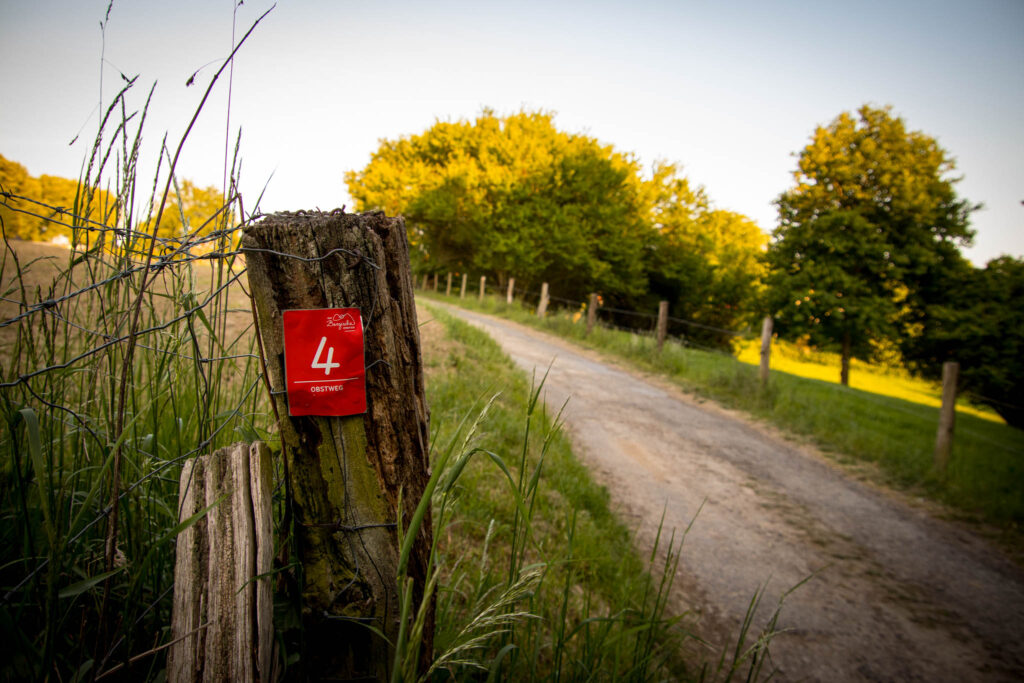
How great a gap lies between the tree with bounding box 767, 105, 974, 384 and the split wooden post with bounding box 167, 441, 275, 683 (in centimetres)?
2152

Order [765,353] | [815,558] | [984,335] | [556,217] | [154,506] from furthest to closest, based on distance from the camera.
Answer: [556,217] < [984,335] < [765,353] < [815,558] < [154,506]

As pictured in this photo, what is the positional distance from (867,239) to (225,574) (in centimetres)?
2376

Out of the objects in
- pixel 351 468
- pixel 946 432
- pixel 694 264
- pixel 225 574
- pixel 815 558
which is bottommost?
pixel 815 558

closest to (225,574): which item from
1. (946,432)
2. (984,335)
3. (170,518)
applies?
(170,518)

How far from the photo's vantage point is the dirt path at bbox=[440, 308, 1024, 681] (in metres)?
2.64

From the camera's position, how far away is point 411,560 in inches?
49.1

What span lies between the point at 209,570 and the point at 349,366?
0.52 metres

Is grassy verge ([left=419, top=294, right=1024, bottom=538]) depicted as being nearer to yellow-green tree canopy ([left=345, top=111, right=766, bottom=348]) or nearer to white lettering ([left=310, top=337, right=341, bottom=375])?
white lettering ([left=310, top=337, right=341, bottom=375])

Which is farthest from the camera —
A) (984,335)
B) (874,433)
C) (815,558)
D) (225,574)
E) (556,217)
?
(556,217)

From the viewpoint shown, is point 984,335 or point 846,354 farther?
point 846,354

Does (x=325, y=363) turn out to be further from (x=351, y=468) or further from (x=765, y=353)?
(x=765, y=353)

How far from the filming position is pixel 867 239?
18.5 metres

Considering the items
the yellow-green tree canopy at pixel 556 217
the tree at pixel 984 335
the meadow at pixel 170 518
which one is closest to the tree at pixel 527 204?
the yellow-green tree canopy at pixel 556 217

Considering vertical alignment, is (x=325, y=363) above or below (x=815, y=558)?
above
